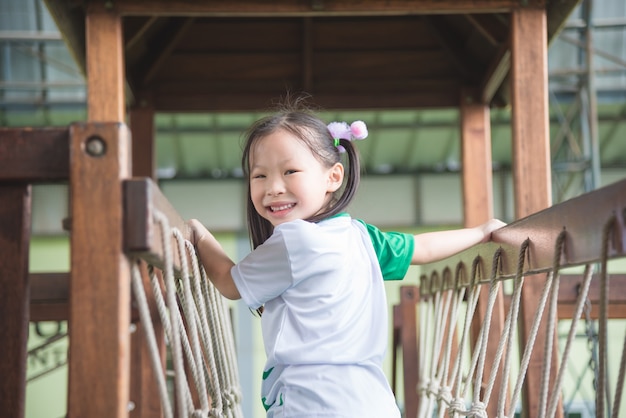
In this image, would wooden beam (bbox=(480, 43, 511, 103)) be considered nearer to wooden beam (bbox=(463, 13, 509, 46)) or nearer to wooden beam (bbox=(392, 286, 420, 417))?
wooden beam (bbox=(463, 13, 509, 46))

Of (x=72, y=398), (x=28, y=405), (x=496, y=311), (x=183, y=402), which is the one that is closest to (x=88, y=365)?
(x=72, y=398)

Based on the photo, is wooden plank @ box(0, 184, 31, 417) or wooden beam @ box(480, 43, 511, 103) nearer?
wooden plank @ box(0, 184, 31, 417)

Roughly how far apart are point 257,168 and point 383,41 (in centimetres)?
325

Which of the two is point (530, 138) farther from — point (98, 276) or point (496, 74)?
point (98, 276)

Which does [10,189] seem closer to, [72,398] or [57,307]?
[72,398]

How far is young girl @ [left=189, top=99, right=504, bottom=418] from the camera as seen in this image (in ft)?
5.38

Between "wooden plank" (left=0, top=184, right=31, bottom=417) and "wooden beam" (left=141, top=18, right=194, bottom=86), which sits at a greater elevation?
"wooden beam" (left=141, top=18, right=194, bottom=86)

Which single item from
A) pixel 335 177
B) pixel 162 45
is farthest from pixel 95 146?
pixel 162 45

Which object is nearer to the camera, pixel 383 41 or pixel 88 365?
pixel 88 365

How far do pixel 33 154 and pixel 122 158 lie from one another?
0.13m

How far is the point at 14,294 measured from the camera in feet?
3.58

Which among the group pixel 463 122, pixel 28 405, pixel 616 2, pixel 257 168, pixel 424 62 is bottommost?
pixel 28 405

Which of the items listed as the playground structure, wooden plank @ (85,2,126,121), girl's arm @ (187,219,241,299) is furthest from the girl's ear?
wooden plank @ (85,2,126,121)

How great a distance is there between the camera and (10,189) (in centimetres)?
111
